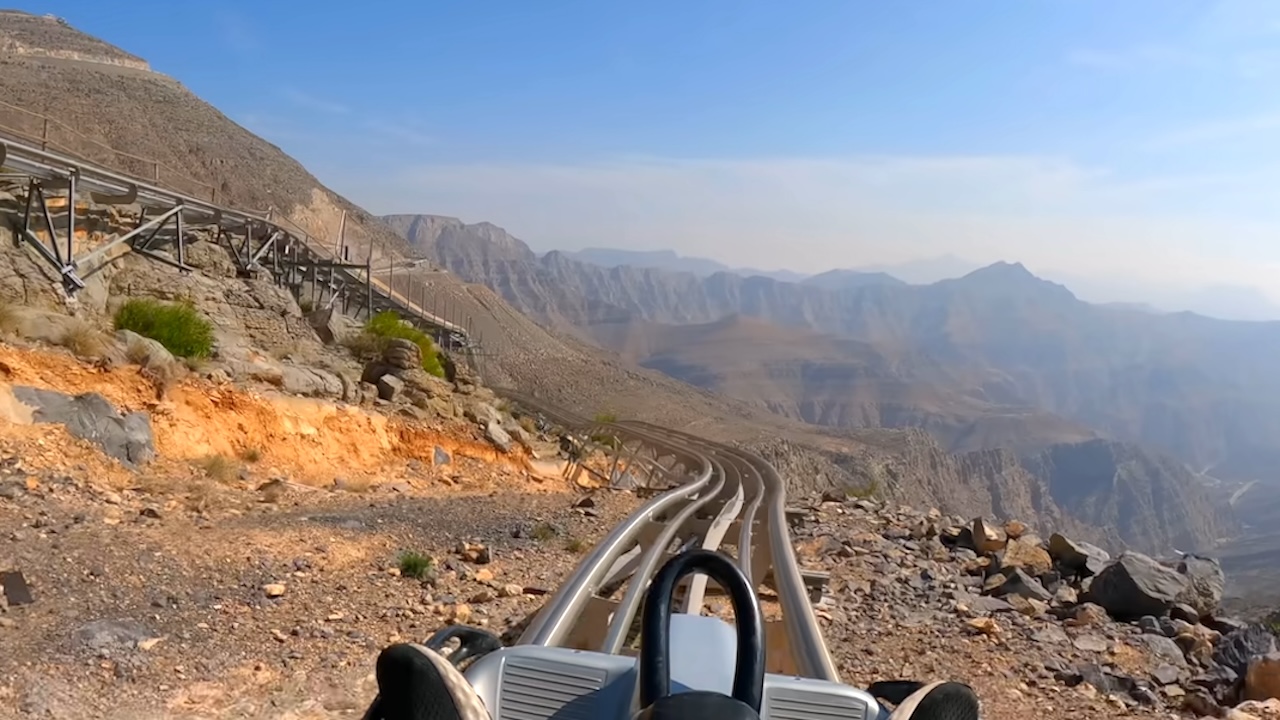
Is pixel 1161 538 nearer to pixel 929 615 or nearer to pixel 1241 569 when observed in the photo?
pixel 1241 569

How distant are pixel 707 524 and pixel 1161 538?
178 meters

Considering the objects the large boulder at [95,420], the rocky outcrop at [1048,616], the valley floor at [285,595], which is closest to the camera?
the valley floor at [285,595]

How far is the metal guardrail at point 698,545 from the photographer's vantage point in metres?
5.38

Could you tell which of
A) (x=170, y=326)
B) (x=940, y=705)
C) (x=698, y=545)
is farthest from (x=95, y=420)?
(x=940, y=705)

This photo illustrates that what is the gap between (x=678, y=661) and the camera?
2895mm

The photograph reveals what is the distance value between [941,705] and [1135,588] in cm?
791

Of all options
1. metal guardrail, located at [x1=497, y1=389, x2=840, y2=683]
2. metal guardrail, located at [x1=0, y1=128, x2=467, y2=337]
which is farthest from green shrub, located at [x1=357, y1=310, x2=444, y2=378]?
metal guardrail, located at [x1=497, y1=389, x2=840, y2=683]

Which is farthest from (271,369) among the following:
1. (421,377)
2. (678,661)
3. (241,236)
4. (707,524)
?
(241,236)

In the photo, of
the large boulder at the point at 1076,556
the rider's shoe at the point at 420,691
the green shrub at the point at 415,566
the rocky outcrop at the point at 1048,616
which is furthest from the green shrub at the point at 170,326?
the rider's shoe at the point at 420,691

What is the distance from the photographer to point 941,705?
244 cm

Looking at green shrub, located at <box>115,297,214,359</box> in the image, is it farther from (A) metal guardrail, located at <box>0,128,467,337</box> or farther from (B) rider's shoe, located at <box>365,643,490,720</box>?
(B) rider's shoe, located at <box>365,643,490,720</box>

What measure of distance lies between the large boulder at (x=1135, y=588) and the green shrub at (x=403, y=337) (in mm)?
15662

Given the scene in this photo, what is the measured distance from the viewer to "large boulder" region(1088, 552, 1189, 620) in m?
8.96

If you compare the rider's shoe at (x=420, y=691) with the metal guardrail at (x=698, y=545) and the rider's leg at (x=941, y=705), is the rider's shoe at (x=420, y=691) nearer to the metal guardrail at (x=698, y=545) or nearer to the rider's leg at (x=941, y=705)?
the rider's leg at (x=941, y=705)
